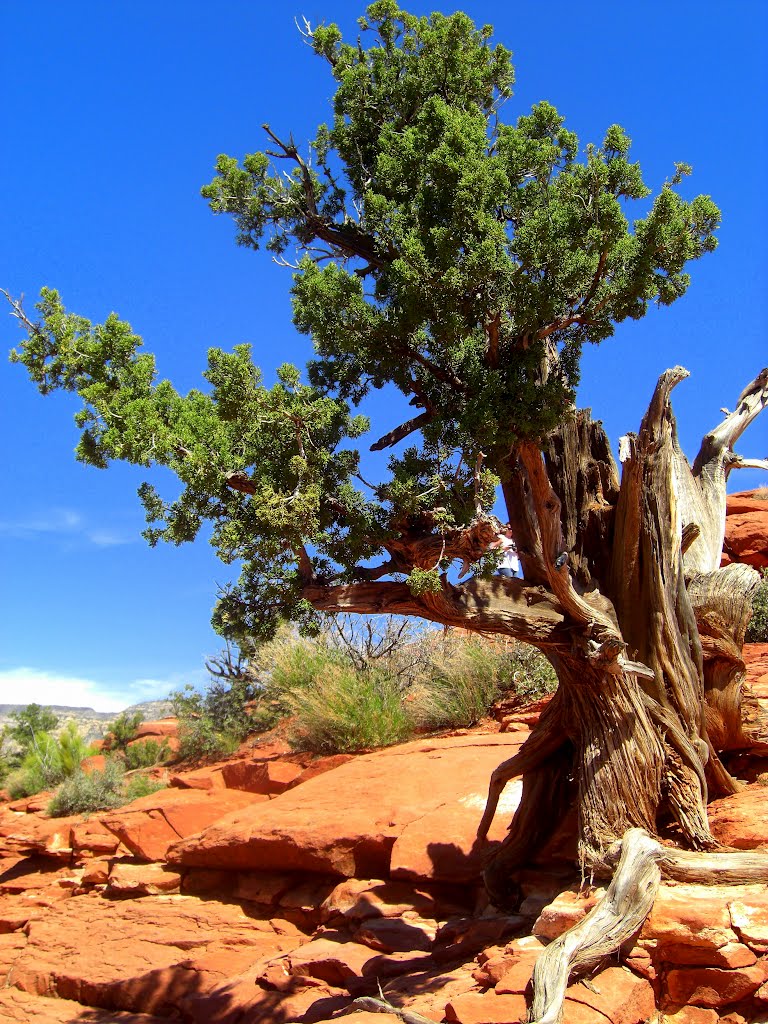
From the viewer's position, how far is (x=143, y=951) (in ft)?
37.1

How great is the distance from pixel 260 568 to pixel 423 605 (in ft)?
5.46

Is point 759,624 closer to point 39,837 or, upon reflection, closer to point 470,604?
point 470,604

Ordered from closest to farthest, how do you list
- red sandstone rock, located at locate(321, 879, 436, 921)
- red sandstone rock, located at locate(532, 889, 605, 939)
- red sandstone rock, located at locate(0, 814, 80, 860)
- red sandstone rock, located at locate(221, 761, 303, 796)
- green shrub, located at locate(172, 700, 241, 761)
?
1. red sandstone rock, located at locate(532, 889, 605, 939)
2. red sandstone rock, located at locate(321, 879, 436, 921)
3. red sandstone rock, located at locate(221, 761, 303, 796)
4. red sandstone rock, located at locate(0, 814, 80, 860)
5. green shrub, located at locate(172, 700, 241, 761)

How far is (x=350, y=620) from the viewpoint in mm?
20250

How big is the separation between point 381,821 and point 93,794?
9.94 m

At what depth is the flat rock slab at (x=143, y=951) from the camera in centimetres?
1024

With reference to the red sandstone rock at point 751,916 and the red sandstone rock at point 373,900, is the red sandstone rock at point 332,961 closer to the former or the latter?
the red sandstone rock at point 373,900

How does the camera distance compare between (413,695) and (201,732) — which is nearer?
(413,695)

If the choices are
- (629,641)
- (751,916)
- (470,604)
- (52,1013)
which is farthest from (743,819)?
(52,1013)

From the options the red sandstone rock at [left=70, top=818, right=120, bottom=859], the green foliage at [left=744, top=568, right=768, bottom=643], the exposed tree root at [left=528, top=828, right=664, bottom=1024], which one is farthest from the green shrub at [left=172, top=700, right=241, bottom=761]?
the exposed tree root at [left=528, top=828, right=664, bottom=1024]

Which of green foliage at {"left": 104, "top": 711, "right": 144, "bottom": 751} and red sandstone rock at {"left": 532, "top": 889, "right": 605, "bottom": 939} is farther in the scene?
green foliage at {"left": 104, "top": 711, "right": 144, "bottom": 751}

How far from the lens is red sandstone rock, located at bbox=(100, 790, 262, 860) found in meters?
14.3

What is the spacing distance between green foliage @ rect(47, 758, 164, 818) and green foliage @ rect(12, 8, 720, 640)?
12012mm

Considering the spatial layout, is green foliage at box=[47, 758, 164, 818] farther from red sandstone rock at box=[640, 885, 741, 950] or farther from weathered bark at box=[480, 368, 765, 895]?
red sandstone rock at box=[640, 885, 741, 950]
